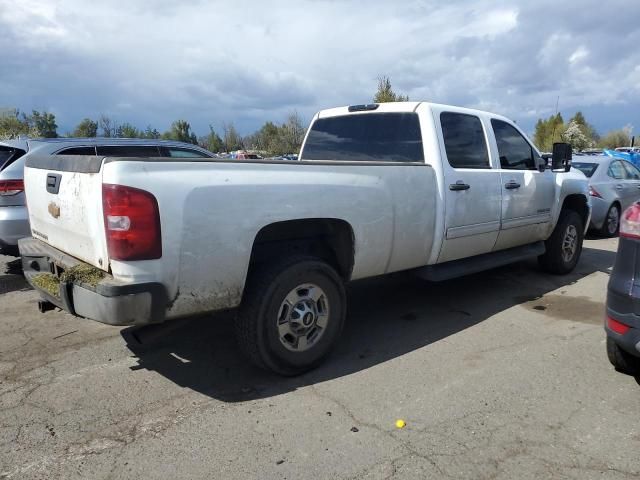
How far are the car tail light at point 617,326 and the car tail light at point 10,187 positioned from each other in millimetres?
6021

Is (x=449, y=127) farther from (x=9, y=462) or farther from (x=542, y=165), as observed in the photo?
(x=9, y=462)

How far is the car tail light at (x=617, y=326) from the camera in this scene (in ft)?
10.3

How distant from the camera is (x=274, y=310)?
11.1 ft

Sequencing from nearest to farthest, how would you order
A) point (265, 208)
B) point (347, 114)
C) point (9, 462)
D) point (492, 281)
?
point (9, 462), point (265, 208), point (347, 114), point (492, 281)

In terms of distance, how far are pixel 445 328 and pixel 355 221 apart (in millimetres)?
1583

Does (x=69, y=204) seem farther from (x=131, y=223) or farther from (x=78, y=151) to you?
(x=78, y=151)

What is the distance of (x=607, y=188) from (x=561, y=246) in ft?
13.8

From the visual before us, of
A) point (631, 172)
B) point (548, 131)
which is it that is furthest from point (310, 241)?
point (548, 131)

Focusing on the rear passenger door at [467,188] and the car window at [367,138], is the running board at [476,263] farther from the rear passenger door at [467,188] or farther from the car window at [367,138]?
the car window at [367,138]

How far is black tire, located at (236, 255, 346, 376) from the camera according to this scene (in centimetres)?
333

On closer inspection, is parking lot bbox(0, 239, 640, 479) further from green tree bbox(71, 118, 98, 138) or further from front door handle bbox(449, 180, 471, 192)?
green tree bbox(71, 118, 98, 138)

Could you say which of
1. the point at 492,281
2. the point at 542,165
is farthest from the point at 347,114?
the point at 492,281

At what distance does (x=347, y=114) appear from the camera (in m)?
5.33

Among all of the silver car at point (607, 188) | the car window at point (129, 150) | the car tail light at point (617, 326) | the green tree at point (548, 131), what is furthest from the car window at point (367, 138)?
the green tree at point (548, 131)
